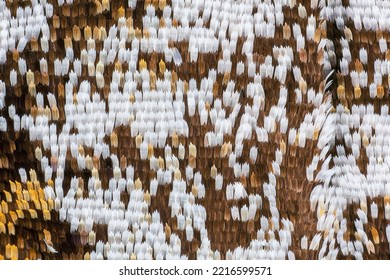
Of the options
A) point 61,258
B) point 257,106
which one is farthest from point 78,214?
point 257,106

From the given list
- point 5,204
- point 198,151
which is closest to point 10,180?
point 5,204

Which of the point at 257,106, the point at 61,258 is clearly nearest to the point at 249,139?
the point at 257,106

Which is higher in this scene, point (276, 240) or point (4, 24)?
point (4, 24)

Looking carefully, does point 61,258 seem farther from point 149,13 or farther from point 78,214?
point 149,13

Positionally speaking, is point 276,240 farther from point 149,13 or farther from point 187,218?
point 149,13

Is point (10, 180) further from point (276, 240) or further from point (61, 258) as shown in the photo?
point (276, 240)

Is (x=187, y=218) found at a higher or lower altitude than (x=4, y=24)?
lower

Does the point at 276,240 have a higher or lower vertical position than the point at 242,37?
lower
